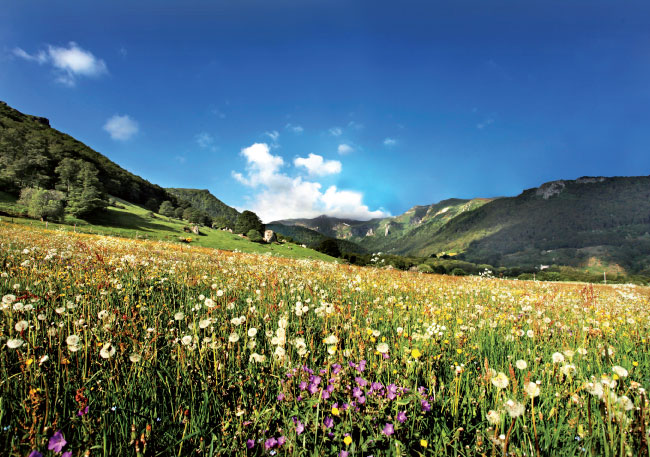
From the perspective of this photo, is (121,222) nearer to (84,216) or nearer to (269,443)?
(84,216)

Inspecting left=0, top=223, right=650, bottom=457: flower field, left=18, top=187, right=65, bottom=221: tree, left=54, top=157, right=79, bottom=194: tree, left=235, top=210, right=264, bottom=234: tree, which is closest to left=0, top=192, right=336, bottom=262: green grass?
left=18, top=187, right=65, bottom=221: tree

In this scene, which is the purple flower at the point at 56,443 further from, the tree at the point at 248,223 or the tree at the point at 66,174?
the tree at the point at 66,174

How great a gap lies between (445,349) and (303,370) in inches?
85.3

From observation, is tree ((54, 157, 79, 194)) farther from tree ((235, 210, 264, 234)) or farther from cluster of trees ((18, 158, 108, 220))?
tree ((235, 210, 264, 234))

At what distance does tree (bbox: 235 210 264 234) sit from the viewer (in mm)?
87438

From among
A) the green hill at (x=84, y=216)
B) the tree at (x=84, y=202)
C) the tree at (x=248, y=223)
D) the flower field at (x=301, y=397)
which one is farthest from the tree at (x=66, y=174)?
the flower field at (x=301, y=397)

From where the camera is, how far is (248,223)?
8906 cm

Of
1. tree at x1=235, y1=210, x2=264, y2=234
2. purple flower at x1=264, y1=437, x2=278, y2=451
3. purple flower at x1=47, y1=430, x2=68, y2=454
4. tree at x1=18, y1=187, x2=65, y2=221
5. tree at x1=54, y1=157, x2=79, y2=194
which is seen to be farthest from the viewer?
tree at x1=235, y1=210, x2=264, y2=234

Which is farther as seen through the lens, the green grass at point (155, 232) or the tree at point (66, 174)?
the tree at point (66, 174)

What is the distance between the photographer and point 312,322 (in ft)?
14.2

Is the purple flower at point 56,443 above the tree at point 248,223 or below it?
below

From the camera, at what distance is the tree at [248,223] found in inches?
3442

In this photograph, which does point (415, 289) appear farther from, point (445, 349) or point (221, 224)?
point (221, 224)

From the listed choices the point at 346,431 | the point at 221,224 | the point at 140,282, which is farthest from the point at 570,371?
the point at 221,224
